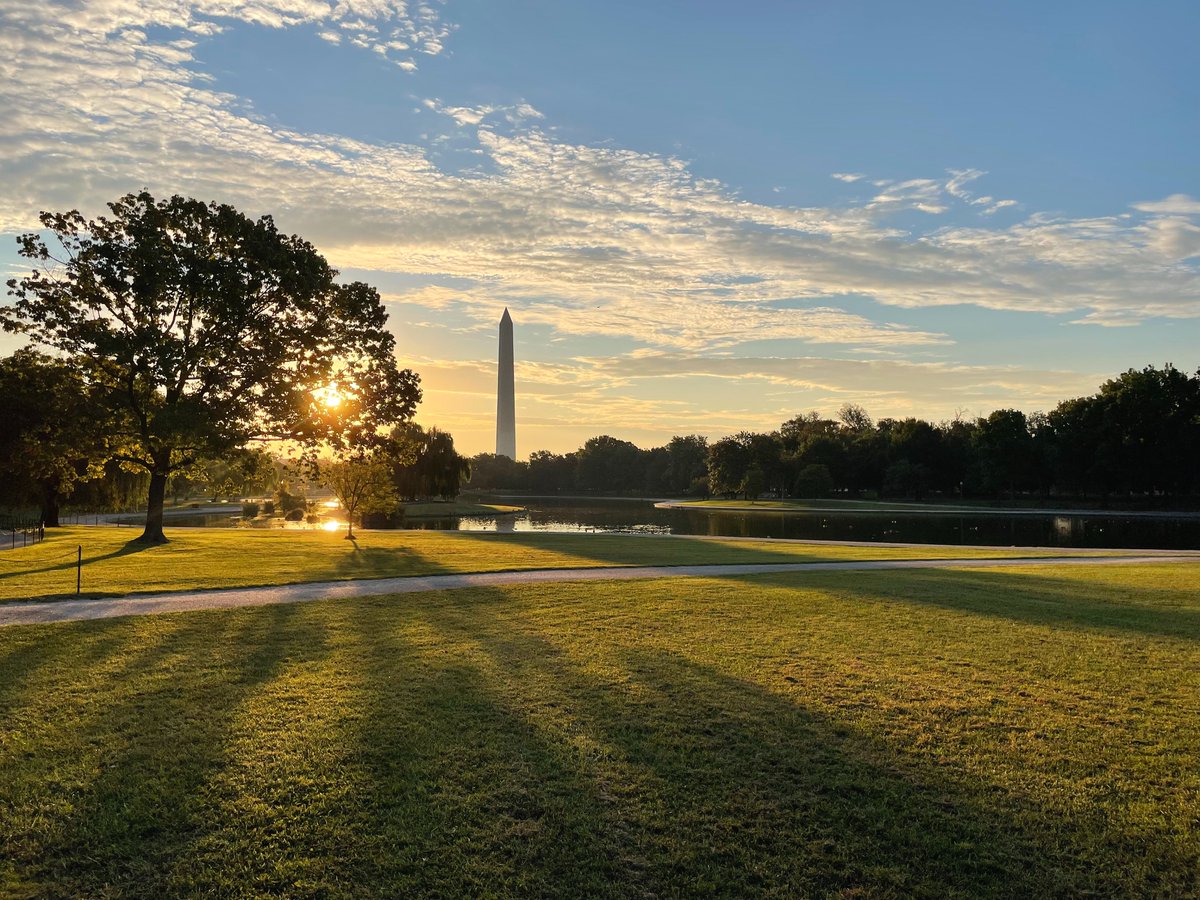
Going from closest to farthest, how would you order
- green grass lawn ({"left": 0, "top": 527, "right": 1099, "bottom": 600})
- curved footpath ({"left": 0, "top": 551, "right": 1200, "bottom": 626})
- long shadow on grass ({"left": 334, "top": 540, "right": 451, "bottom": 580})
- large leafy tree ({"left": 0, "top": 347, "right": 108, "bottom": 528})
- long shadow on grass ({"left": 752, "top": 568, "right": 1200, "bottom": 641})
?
long shadow on grass ({"left": 752, "top": 568, "right": 1200, "bottom": 641})
curved footpath ({"left": 0, "top": 551, "right": 1200, "bottom": 626})
green grass lawn ({"left": 0, "top": 527, "right": 1099, "bottom": 600})
long shadow on grass ({"left": 334, "top": 540, "right": 451, "bottom": 580})
large leafy tree ({"left": 0, "top": 347, "right": 108, "bottom": 528})

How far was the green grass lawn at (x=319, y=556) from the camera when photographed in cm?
1417

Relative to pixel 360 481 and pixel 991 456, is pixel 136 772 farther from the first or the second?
pixel 991 456

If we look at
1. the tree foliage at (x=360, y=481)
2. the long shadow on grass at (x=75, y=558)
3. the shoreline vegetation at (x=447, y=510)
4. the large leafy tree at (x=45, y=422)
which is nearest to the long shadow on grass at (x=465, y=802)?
the long shadow on grass at (x=75, y=558)

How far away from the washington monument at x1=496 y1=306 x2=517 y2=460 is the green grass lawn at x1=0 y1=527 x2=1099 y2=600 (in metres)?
73.1

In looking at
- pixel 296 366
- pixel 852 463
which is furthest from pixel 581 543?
pixel 852 463

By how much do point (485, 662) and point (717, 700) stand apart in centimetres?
254

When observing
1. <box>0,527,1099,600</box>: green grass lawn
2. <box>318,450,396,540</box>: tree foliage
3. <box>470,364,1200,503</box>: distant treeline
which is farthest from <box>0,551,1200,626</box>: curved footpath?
<box>470,364,1200,503</box>: distant treeline

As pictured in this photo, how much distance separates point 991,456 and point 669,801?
80.5 m

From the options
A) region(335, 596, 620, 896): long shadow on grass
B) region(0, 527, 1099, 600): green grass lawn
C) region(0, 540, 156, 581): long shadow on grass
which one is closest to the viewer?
region(335, 596, 620, 896): long shadow on grass

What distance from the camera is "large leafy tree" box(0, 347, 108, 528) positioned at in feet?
73.0

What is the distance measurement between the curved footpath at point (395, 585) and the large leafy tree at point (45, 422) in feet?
41.8

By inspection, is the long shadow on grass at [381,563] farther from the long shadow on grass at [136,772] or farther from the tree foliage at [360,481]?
the tree foliage at [360,481]

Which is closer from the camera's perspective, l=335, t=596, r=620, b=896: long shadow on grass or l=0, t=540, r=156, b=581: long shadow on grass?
l=335, t=596, r=620, b=896: long shadow on grass

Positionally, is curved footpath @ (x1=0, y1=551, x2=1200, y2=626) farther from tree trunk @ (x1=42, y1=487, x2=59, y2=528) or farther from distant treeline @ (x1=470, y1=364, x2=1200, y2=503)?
distant treeline @ (x1=470, y1=364, x2=1200, y2=503)
